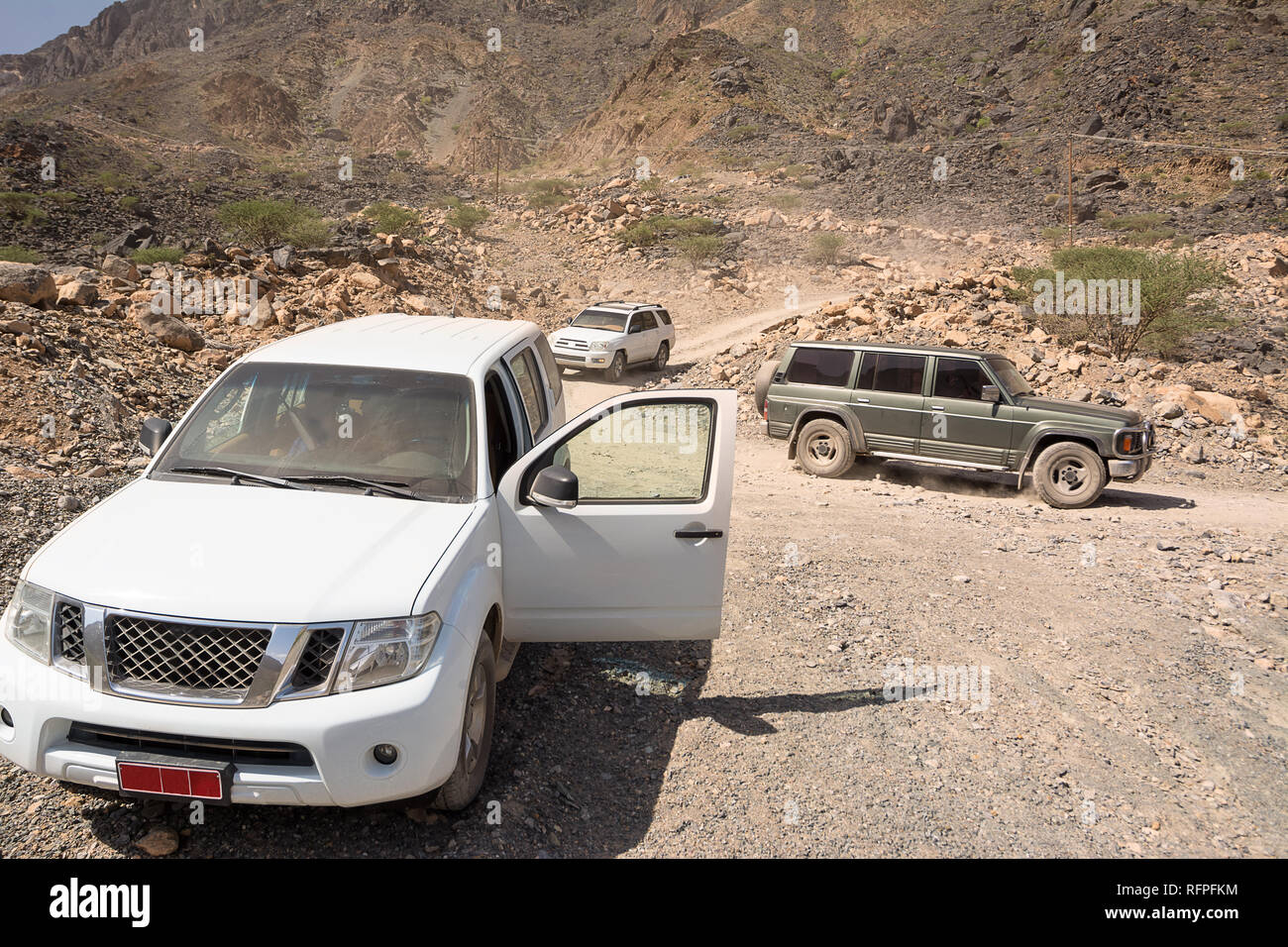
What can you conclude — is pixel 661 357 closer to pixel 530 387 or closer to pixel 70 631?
pixel 530 387

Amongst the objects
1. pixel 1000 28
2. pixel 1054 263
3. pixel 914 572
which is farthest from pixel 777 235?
pixel 1000 28

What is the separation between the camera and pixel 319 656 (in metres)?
2.98

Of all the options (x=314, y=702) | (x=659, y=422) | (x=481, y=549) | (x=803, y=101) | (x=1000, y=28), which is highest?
(x=1000, y=28)

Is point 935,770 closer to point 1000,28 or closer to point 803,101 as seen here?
point 803,101

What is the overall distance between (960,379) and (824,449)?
2.01 metres

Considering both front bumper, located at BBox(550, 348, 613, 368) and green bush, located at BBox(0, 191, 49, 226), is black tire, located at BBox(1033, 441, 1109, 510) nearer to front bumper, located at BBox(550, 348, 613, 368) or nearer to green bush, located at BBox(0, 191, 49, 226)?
front bumper, located at BBox(550, 348, 613, 368)

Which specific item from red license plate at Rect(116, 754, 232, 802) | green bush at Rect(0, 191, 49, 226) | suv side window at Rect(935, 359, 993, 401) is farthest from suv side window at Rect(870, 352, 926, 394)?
green bush at Rect(0, 191, 49, 226)

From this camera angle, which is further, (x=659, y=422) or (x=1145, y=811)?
(x=659, y=422)

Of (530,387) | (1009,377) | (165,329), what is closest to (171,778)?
(530,387)

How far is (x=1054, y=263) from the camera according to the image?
20672 millimetres

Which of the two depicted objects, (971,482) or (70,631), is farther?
(971,482)

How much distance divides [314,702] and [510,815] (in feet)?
3.81

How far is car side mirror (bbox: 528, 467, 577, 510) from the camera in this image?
3807 mm

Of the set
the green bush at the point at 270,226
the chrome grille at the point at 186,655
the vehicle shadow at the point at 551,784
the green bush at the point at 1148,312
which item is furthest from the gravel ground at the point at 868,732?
the green bush at the point at 270,226
